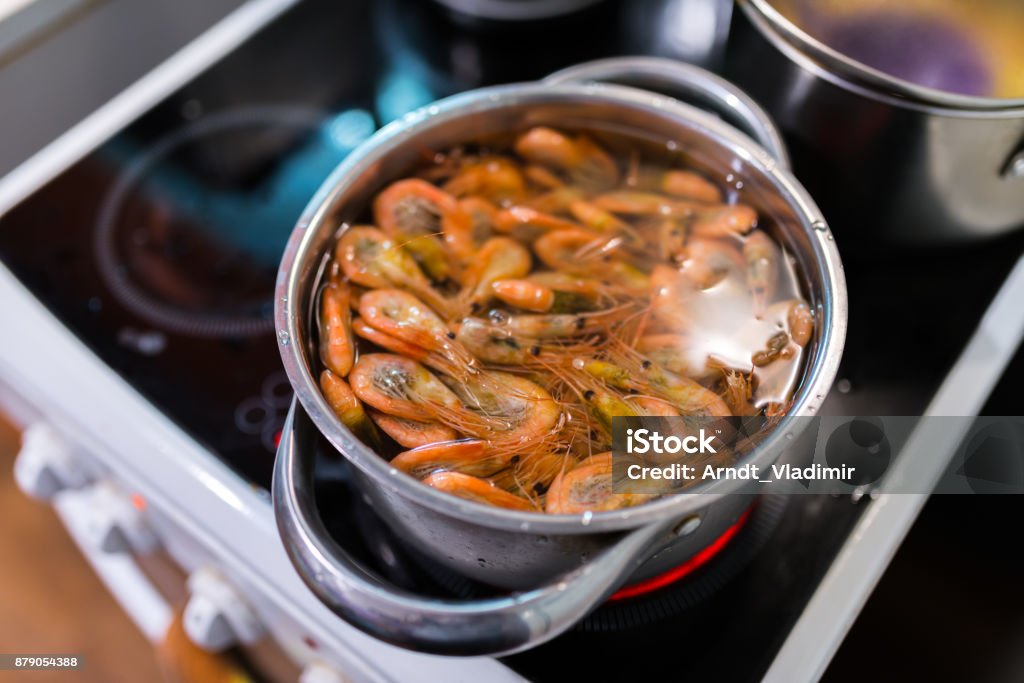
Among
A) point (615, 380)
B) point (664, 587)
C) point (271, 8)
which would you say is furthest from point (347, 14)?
point (664, 587)

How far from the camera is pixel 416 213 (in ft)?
2.60

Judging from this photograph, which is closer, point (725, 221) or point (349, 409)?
point (349, 409)

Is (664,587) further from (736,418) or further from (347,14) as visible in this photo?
(347,14)

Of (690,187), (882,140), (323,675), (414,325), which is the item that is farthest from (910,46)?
(323,675)

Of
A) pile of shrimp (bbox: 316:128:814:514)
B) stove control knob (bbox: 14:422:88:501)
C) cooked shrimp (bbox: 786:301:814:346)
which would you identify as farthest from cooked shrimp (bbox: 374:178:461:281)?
stove control knob (bbox: 14:422:88:501)

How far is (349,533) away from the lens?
2.49 ft

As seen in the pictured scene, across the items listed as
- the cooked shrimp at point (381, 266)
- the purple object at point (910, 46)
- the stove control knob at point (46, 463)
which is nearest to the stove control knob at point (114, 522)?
the stove control knob at point (46, 463)

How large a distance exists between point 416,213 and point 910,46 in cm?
63

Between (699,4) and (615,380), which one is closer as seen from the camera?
(615,380)

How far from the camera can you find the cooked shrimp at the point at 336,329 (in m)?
0.71

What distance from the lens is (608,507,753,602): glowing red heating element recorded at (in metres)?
0.71

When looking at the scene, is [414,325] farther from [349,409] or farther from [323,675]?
[323,675]

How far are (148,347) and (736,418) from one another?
1.99 ft

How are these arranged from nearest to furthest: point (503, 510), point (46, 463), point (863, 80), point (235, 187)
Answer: point (503, 510), point (863, 80), point (46, 463), point (235, 187)
